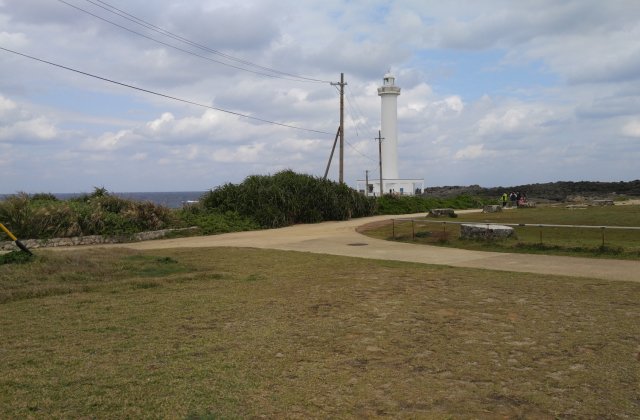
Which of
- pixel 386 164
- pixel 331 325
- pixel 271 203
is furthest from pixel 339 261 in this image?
pixel 386 164

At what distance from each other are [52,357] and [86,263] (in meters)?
6.36

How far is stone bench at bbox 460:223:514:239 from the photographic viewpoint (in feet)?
52.9

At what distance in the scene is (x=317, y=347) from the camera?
568 centimetres

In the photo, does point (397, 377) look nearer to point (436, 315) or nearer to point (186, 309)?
point (436, 315)

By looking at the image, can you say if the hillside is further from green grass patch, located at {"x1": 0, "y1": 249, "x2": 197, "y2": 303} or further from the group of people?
green grass patch, located at {"x1": 0, "y1": 249, "x2": 197, "y2": 303}

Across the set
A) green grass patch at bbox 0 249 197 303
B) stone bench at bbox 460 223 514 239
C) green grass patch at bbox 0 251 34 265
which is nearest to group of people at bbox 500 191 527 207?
stone bench at bbox 460 223 514 239

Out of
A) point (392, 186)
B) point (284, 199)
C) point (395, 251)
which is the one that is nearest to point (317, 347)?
point (395, 251)

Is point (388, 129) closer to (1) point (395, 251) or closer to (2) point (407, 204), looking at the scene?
Result: (2) point (407, 204)

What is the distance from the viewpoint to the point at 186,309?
24.9ft

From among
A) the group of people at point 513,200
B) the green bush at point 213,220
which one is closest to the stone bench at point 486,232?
the green bush at point 213,220

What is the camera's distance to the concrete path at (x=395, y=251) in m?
11.4

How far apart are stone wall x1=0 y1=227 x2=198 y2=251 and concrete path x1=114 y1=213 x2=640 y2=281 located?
79 centimetres

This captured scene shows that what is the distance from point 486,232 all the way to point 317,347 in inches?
460

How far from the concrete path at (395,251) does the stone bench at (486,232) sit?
128 centimetres
